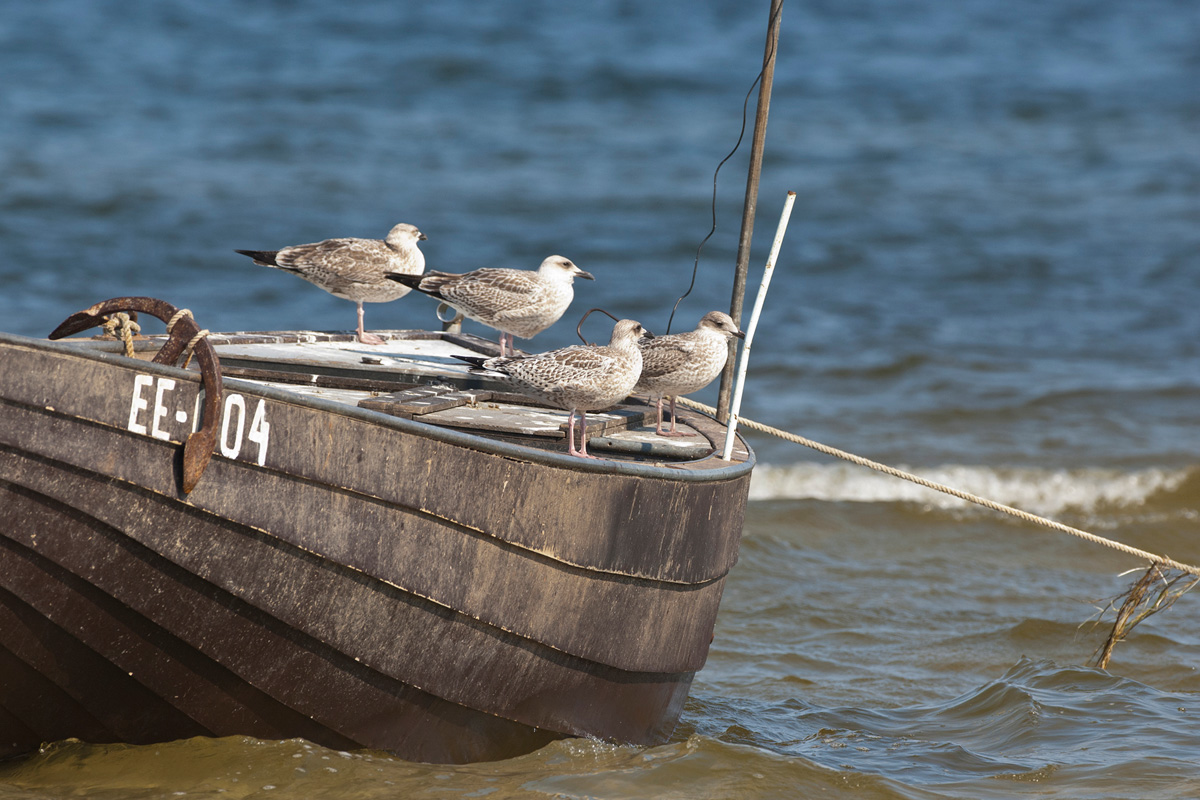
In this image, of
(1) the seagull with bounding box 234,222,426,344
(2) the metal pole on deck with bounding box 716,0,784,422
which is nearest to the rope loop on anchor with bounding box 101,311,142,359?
(1) the seagull with bounding box 234,222,426,344

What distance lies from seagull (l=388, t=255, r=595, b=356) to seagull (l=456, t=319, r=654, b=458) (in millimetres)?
1144

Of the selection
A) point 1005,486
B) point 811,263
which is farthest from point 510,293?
point 811,263

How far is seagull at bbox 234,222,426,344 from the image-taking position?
5652mm

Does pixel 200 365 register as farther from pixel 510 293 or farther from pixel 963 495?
pixel 963 495

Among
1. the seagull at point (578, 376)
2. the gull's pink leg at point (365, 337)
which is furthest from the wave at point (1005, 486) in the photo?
the seagull at point (578, 376)

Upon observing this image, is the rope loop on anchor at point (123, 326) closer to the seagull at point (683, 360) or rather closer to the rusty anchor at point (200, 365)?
the rusty anchor at point (200, 365)

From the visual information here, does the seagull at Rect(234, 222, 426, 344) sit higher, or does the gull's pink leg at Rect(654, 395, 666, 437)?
the seagull at Rect(234, 222, 426, 344)

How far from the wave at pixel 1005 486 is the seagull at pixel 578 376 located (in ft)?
19.2

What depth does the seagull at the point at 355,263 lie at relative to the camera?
5.65m

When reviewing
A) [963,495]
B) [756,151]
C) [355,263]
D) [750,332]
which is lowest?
[963,495]

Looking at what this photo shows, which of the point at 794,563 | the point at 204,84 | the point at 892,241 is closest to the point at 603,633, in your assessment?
the point at 794,563

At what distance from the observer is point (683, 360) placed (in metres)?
4.41

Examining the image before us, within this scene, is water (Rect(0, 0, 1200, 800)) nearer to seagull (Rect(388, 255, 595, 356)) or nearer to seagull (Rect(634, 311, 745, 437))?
seagull (Rect(634, 311, 745, 437))

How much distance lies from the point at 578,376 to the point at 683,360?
70 centimetres
